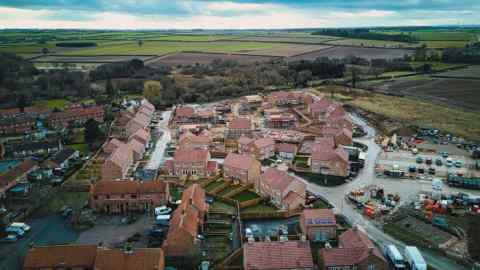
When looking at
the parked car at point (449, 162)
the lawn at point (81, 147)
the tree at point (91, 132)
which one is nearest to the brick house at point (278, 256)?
the parked car at point (449, 162)

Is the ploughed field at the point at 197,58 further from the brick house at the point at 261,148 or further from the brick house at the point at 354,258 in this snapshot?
the brick house at the point at 354,258

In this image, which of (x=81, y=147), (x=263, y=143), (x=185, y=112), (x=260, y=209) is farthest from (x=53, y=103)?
(x=260, y=209)

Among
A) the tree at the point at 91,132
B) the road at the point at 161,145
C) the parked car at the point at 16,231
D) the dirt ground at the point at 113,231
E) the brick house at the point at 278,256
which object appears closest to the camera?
the brick house at the point at 278,256

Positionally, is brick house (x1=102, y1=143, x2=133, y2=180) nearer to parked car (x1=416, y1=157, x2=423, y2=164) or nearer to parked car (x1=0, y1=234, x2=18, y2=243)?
parked car (x1=0, y1=234, x2=18, y2=243)

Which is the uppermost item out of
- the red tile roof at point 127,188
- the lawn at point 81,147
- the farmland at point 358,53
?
the farmland at point 358,53

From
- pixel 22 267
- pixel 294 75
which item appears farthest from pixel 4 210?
pixel 294 75

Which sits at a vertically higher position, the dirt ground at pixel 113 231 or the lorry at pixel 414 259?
the lorry at pixel 414 259

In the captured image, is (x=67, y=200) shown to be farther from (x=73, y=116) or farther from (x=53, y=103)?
(x=53, y=103)

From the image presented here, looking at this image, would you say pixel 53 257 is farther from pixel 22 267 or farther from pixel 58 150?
pixel 58 150
